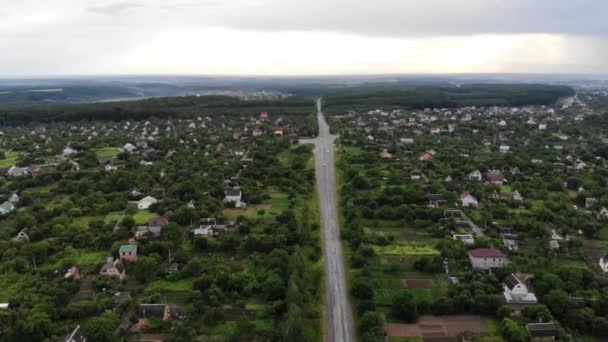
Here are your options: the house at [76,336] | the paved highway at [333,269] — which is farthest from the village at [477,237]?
the house at [76,336]

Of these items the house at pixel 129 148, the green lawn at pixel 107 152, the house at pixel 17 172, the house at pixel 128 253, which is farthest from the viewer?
the house at pixel 129 148

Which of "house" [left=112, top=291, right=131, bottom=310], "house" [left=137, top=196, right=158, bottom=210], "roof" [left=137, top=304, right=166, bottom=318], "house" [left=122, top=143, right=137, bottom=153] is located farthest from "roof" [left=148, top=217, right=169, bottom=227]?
"house" [left=122, top=143, right=137, bottom=153]

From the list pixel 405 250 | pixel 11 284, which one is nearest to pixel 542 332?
pixel 405 250

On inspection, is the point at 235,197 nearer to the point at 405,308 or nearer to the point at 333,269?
the point at 333,269

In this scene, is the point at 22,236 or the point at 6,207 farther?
the point at 6,207

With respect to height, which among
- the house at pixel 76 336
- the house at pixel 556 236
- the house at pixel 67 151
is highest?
the house at pixel 67 151

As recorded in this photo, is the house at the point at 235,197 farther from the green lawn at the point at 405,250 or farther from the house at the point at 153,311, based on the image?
the house at the point at 153,311

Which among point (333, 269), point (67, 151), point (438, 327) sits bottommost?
point (438, 327)
